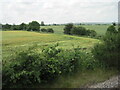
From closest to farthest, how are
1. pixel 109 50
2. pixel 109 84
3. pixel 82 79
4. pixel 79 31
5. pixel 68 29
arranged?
pixel 109 84
pixel 82 79
pixel 109 50
pixel 79 31
pixel 68 29

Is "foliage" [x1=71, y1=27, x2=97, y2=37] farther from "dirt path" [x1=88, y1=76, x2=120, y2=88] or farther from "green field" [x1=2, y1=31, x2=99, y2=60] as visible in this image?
"dirt path" [x1=88, y1=76, x2=120, y2=88]

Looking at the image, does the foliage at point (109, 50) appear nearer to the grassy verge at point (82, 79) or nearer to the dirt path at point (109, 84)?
the grassy verge at point (82, 79)

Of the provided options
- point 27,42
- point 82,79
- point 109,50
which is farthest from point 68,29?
point 82,79

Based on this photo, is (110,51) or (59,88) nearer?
(59,88)

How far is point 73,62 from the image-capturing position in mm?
3709

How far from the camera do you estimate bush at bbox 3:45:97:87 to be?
2.73 metres

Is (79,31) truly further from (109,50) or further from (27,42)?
(109,50)

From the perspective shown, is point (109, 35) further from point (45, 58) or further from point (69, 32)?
point (69, 32)

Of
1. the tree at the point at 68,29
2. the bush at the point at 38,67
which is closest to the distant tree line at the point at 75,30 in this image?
the tree at the point at 68,29

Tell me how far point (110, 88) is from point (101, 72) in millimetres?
776

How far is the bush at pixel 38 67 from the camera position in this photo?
2734 mm

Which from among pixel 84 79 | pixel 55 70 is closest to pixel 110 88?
pixel 84 79

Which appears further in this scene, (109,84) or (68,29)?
(68,29)

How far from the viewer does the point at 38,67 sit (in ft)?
9.77
